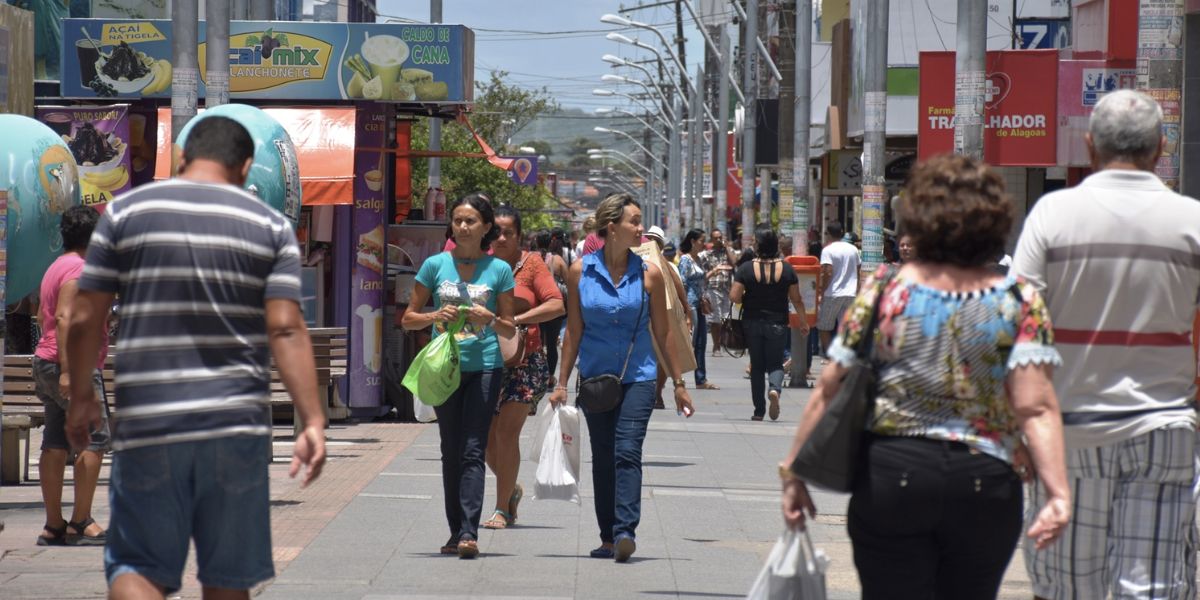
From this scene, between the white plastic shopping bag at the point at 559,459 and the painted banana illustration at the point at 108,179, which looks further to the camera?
the painted banana illustration at the point at 108,179

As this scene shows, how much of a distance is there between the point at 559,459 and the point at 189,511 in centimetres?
413

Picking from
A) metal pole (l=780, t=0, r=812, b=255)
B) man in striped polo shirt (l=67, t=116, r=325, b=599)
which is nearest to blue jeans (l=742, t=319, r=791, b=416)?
metal pole (l=780, t=0, r=812, b=255)

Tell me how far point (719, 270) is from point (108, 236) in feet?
64.6

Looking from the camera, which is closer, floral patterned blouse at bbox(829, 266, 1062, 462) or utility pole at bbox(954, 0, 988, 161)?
floral patterned blouse at bbox(829, 266, 1062, 462)

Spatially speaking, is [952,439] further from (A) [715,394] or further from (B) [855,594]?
(A) [715,394]

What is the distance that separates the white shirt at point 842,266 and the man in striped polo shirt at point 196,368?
16.2 metres

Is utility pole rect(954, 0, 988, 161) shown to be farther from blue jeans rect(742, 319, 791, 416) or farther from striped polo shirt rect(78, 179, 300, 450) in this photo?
striped polo shirt rect(78, 179, 300, 450)

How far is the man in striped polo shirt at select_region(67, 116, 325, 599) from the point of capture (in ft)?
15.9

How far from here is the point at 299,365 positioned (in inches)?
195

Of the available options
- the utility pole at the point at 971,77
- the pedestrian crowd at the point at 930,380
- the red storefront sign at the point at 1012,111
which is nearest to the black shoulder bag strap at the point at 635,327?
the pedestrian crowd at the point at 930,380

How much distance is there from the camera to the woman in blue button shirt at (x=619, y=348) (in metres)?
8.23

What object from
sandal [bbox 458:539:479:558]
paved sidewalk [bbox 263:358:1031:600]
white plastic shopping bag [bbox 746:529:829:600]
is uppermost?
white plastic shopping bag [bbox 746:529:829:600]

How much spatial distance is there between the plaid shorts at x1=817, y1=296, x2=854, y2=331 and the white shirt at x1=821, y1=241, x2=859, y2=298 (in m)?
0.07

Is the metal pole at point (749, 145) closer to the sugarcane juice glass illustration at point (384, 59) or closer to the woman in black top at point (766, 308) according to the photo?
the woman in black top at point (766, 308)
